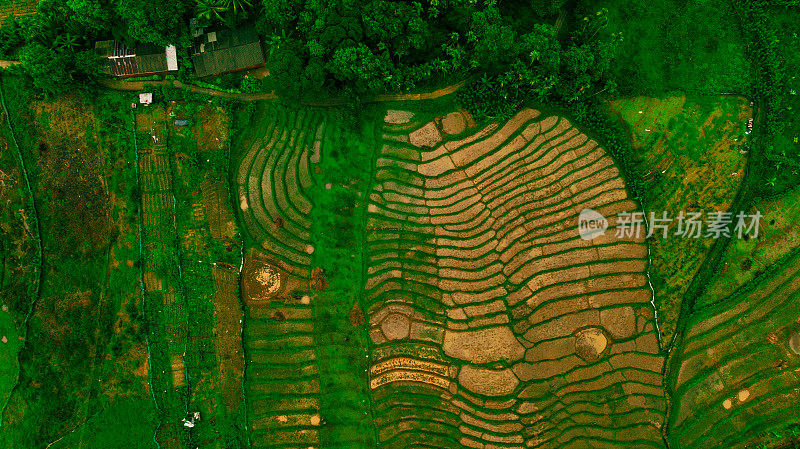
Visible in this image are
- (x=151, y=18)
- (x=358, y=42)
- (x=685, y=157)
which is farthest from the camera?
(x=685, y=157)

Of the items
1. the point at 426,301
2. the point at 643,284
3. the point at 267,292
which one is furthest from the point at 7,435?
the point at 643,284

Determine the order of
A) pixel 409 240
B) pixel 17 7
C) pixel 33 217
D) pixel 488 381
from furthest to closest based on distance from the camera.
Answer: pixel 17 7, pixel 409 240, pixel 33 217, pixel 488 381

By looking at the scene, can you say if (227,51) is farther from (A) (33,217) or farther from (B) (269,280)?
(A) (33,217)

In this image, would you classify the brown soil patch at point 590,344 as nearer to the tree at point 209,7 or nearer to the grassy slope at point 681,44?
the grassy slope at point 681,44

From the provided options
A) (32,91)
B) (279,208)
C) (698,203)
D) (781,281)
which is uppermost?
(32,91)

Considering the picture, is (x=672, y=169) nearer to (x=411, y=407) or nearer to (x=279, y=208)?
(x=411, y=407)

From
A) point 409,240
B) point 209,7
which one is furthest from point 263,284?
point 209,7
